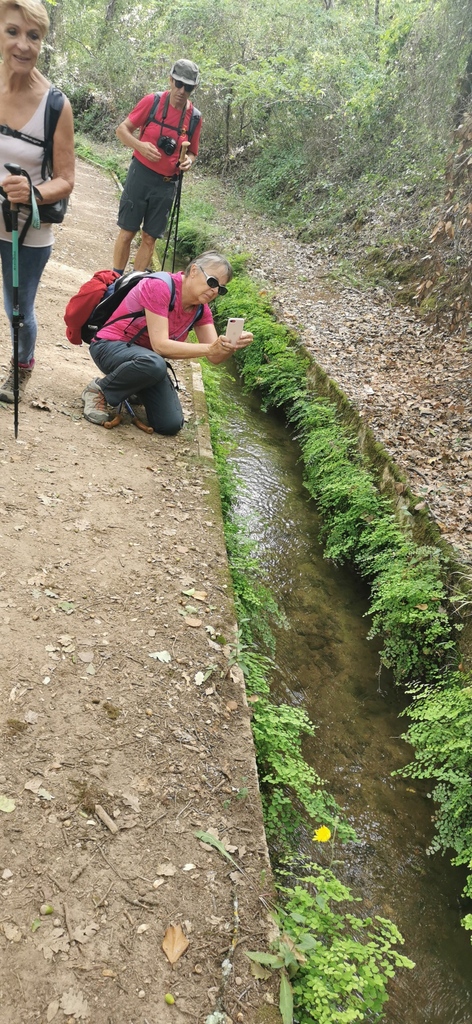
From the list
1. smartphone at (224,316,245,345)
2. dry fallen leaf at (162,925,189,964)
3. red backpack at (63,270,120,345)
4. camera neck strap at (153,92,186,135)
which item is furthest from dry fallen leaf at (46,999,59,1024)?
camera neck strap at (153,92,186,135)

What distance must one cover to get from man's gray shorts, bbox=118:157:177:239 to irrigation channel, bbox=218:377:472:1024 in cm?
249

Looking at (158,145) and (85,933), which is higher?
(158,145)

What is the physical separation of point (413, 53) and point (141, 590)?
11272mm

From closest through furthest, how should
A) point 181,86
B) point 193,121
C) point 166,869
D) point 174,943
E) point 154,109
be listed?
point 174,943 → point 166,869 → point 181,86 → point 154,109 → point 193,121

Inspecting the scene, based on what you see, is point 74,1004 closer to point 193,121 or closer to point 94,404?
point 94,404

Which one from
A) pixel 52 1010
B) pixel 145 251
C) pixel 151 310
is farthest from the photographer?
pixel 145 251

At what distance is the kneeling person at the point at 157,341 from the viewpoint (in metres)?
4.34

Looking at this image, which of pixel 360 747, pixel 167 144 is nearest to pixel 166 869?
pixel 360 747

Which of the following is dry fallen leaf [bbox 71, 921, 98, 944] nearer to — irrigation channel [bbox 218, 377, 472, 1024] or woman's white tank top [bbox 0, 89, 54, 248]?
irrigation channel [bbox 218, 377, 472, 1024]

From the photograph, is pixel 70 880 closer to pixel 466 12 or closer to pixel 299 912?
pixel 299 912

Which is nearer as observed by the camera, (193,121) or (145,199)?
(193,121)

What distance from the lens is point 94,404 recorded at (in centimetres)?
493

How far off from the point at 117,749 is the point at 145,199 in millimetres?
5257

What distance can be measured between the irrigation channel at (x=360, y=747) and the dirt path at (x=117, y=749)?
0.79 metres
